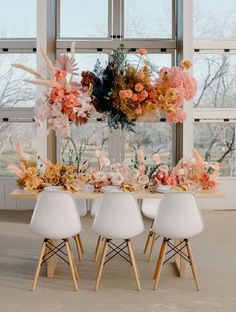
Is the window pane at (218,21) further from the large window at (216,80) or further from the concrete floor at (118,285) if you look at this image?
the concrete floor at (118,285)

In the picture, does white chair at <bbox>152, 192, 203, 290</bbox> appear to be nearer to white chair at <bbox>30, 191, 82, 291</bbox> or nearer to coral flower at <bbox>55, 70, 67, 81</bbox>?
white chair at <bbox>30, 191, 82, 291</bbox>

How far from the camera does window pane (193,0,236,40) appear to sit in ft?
29.9

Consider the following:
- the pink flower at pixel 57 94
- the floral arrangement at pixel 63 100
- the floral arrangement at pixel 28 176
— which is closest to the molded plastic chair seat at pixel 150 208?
the floral arrangement at pixel 28 176

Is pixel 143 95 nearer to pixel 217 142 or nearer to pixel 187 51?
pixel 187 51

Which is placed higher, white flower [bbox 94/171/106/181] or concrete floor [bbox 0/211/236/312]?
white flower [bbox 94/171/106/181]

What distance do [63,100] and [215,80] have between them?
5.40 meters

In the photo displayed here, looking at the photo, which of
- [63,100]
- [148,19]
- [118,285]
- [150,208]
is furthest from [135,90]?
[148,19]

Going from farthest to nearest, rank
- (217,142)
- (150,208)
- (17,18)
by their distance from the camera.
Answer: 1. (217,142)
2. (17,18)
3. (150,208)

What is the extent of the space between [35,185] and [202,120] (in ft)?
15.6

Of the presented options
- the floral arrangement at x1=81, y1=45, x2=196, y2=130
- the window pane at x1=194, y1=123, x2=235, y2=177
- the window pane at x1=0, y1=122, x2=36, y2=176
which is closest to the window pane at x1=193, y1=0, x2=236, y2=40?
the window pane at x1=194, y1=123, x2=235, y2=177

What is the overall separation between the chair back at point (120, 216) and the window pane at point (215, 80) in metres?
5.10

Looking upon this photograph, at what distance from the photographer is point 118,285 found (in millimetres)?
4582

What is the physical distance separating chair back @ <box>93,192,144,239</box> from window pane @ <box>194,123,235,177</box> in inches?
196

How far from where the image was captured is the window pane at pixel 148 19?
30.4 ft
